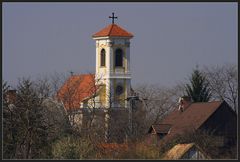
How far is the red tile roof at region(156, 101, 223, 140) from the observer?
156ft

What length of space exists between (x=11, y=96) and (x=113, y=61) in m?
48.7

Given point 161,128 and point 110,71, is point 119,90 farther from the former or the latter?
point 161,128

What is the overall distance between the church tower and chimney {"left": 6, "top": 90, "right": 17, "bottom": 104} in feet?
146

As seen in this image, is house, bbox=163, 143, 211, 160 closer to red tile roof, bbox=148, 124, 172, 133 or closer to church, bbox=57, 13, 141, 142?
red tile roof, bbox=148, 124, 172, 133

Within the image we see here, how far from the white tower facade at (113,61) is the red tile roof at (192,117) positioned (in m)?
31.8

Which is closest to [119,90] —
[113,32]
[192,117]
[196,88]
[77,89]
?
[77,89]

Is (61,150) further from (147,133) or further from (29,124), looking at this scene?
(147,133)

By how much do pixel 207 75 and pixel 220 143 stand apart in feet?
96.8

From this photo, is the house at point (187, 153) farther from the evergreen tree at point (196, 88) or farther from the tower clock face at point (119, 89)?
the tower clock face at point (119, 89)

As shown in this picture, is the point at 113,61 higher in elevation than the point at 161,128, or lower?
higher

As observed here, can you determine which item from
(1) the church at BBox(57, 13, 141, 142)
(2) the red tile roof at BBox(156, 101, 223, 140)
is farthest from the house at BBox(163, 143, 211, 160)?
(1) the church at BBox(57, 13, 141, 142)

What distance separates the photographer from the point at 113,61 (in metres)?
86.9

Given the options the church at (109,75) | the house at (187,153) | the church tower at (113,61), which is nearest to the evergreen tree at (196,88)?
the church at (109,75)

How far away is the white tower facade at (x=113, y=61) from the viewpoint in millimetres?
85312
